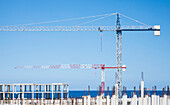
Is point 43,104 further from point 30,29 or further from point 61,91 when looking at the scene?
point 30,29

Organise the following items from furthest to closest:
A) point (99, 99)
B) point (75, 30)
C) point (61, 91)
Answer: point (75, 30) < point (61, 91) < point (99, 99)

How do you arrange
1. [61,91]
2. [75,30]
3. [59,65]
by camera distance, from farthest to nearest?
[59,65] → [75,30] → [61,91]

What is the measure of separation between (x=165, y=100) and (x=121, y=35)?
27743mm

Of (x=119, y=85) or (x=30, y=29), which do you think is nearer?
(x=119, y=85)

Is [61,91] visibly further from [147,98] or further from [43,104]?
[147,98]

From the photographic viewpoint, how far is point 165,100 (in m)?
71.6

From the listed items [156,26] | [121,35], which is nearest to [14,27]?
[121,35]

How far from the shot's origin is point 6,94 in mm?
111438

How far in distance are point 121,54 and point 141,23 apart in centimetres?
1208

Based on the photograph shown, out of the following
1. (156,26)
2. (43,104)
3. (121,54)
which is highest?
(156,26)

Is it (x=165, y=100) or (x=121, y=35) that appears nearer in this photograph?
(x=165, y=100)

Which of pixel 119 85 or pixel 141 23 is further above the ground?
pixel 141 23

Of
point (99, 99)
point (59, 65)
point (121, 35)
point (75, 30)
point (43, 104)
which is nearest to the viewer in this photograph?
point (99, 99)

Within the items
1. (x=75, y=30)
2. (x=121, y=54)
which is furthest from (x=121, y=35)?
(x=75, y=30)
